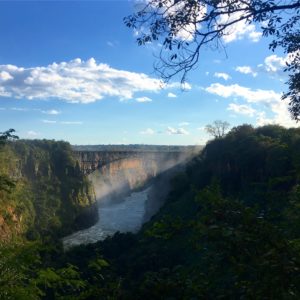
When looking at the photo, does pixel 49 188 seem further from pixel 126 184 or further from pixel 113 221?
pixel 126 184

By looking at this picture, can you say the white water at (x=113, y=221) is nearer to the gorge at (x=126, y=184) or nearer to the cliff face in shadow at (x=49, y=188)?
the gorge at (x=126, y=184)

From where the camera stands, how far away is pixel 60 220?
57219 mm

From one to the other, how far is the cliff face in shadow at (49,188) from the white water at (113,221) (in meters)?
2.18

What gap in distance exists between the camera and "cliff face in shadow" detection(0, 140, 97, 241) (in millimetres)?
51750

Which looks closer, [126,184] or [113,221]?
[113,221]

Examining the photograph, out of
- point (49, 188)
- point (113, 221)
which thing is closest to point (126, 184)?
point (113, 221)

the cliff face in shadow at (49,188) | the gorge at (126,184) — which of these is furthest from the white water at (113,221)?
the cliff face in shadow at (49,188)

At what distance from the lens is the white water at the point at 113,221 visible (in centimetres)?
4911

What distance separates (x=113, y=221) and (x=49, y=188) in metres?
10.7

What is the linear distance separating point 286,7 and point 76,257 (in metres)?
23.9

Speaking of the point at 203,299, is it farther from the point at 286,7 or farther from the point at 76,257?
the point at 76,257

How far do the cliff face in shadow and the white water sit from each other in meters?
2.18

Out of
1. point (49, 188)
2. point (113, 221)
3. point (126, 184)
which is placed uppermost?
point (49, 188)

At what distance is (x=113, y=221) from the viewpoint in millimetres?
62125
